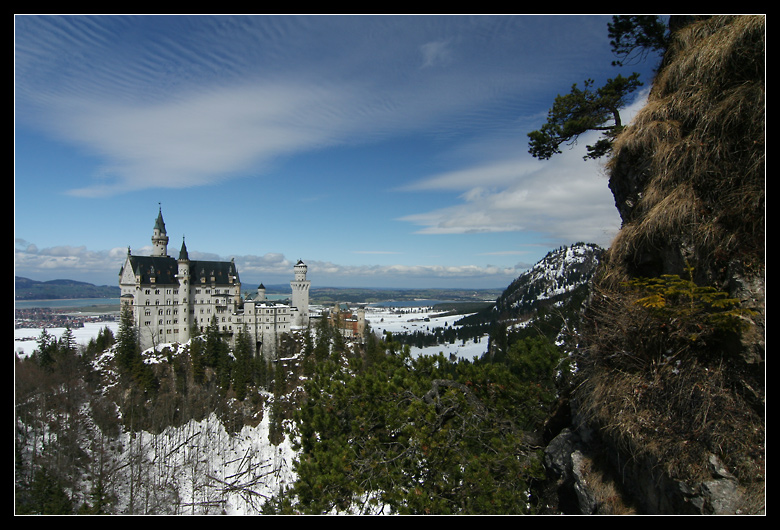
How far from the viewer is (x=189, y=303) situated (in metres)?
76.4

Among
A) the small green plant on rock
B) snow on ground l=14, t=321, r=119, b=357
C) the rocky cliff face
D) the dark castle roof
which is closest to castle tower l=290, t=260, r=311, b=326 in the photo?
the dark castle roof

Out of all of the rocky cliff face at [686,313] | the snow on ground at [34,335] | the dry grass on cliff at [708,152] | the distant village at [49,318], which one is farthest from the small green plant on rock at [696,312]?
the distant village at [49,318]

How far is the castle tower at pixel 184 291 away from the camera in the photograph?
7500cm

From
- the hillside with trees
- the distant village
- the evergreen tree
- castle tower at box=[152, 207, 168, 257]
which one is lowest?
the evergreen tree

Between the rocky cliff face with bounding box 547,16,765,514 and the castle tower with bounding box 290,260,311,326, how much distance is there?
78.8 meters

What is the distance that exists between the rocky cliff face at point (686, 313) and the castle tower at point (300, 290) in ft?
258

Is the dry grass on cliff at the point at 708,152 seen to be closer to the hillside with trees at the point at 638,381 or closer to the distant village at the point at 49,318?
A: the hillside with trees at the point at 638,381

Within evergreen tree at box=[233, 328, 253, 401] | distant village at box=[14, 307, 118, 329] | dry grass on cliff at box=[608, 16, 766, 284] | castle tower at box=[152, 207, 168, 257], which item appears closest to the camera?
dry grass on cliff at box=[608, 16, 766, 284]

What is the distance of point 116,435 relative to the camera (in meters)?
52.4

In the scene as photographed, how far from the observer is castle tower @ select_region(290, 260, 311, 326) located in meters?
85.2

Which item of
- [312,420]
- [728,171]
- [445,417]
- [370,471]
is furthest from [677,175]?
[312,420]

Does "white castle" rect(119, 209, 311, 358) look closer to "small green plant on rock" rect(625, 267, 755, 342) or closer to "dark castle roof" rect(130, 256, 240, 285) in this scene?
"dark castle roof" rect(130, 256, 240, 285)

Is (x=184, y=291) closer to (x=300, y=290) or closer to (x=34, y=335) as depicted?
(x=300, y=290)
